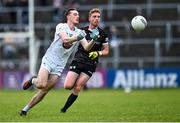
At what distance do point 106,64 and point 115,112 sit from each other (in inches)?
732

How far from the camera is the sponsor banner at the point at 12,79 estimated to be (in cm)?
3600

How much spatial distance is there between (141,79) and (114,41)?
2.67 meters

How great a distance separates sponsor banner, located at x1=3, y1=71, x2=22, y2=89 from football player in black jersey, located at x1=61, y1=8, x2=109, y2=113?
1769cm

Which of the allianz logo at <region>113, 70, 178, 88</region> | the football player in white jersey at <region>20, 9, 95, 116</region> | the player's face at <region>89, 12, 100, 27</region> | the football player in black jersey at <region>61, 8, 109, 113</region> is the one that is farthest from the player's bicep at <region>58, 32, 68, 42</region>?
the allianz logo at <region>113, 70, 178, 88</region>

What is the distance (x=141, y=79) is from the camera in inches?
1406

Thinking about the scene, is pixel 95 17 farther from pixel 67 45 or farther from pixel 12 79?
pixel 12 79

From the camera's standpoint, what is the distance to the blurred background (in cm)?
3566

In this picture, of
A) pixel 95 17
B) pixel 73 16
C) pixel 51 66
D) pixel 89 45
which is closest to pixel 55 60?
pixel 51 66

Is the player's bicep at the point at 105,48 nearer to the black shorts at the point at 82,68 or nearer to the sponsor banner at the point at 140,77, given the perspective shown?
the black shorts at the point at 82,68

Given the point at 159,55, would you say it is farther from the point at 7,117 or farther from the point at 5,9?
the point at 7,117

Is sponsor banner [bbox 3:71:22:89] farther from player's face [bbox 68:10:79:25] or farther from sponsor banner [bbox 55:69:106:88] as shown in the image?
player's face [bbox 68:10:79:25]

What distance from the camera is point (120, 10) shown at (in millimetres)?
39312

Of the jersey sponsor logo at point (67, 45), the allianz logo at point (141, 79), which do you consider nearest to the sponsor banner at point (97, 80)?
the allianz logo at point (141, 79)

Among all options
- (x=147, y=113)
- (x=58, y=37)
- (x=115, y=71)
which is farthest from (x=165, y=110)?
(x=115, y=71)
